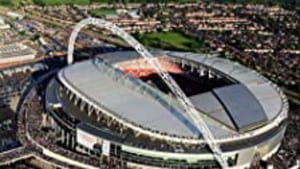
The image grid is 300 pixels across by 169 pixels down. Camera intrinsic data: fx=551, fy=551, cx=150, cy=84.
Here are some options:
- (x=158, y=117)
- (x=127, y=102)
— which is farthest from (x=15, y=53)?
(x=158, y=117)

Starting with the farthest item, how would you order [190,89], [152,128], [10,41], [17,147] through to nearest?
1. [10,41]
2. [190,89]
3. [17,147]
4. [152,128]

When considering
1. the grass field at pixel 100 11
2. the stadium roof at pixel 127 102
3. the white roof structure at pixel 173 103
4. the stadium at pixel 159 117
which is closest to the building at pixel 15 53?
the stadium at pixel 159 117

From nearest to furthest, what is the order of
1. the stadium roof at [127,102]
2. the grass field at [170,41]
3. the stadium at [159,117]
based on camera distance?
1. the stadium at [159,117]
2. the stadium roof at [127,102]
3. the grass field at [170,41]

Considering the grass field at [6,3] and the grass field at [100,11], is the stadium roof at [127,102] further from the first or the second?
the grass field at [6,3]

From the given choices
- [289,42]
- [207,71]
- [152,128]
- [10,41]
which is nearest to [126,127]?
[152,128]

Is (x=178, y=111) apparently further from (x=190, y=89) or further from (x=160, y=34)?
(x=160, y=34)

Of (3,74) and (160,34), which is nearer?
(3,74)

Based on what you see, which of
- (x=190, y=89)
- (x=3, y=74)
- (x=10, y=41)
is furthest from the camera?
(x=10, y=41)
